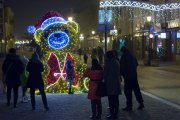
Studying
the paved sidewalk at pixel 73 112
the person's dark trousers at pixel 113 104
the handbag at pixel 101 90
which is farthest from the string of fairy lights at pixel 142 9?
the handbag at pixel 101 90

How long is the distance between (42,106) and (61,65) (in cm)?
452

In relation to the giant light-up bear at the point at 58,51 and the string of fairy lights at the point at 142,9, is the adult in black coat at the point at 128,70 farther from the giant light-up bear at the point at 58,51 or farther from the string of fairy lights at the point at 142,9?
the string of fairy lights at the point at 142,9

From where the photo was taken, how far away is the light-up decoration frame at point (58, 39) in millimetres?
18594

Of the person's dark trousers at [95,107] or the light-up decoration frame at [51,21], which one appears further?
the light-up decoration frame at [51,21]

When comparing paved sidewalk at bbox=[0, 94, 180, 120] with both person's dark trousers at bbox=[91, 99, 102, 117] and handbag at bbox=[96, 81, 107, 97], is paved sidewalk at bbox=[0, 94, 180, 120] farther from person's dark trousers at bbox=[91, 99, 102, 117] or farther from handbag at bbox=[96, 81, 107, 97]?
handbag at bbox=[96, 81, 107, 97]

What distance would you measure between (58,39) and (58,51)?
18.5 inches

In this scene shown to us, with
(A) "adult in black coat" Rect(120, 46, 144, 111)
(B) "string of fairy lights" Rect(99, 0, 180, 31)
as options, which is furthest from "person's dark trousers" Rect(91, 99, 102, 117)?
(B) "string of fairy lights" Rect(99, 0, 180, 31)

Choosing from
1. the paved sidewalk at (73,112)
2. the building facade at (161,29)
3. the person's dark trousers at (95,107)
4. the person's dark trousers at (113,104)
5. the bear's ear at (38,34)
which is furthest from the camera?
the building facade at (161,29)

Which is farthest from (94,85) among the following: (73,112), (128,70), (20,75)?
(20,75)

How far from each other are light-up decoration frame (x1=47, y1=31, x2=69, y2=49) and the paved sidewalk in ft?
11.3

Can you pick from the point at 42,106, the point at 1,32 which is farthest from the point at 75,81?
the point at 1,32

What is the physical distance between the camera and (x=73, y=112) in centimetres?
1286

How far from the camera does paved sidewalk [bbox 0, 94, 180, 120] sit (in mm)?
12035

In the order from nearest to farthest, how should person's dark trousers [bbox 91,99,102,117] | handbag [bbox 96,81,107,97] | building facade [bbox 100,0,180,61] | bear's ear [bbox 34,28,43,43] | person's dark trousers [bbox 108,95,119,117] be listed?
1. handbag [bbox 96,81,107,97]
2. person's dark trousers [bbox 91,99,102,117]
3. person's dark trousers [bbox 108,95,119,117]
4. bear's ear [bbox 34,28,43,43]
5. building facade [bbox 100,0,180,61]
